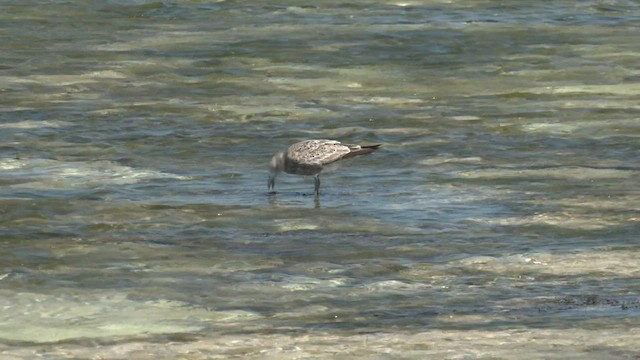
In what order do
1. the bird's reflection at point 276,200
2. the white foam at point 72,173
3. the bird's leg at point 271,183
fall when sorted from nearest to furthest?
the bird's reflection at point 276,200
the bird's leg at point 271,183
the white foam at point 72,173

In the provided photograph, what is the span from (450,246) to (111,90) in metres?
7.66

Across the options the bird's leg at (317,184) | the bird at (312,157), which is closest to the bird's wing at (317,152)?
the bird at (312,157)

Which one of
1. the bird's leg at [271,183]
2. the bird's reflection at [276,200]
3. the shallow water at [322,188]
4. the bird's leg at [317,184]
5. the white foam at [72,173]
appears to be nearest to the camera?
the shallow water at [322,188]

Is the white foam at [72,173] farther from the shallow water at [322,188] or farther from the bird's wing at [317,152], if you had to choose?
the bird's wing at [317,152]

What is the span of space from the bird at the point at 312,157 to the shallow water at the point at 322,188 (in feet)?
0.73

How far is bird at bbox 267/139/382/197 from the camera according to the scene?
12852 mm

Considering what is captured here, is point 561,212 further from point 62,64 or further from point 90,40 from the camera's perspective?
point 90,40

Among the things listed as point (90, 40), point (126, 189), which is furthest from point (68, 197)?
point (90, 40)

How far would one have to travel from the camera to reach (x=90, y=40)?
2180 cm

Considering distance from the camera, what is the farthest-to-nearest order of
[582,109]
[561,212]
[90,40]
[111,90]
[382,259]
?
[90,40], [111,90], [582,109], [561,212], [382,259]

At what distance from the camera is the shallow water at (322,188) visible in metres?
9.38

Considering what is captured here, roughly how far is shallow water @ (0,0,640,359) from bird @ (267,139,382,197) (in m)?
0.22

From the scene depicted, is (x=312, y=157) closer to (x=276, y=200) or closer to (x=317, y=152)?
(x=317, y=152)

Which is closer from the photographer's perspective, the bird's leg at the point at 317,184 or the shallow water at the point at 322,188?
the shallow water at the point at 322,188
